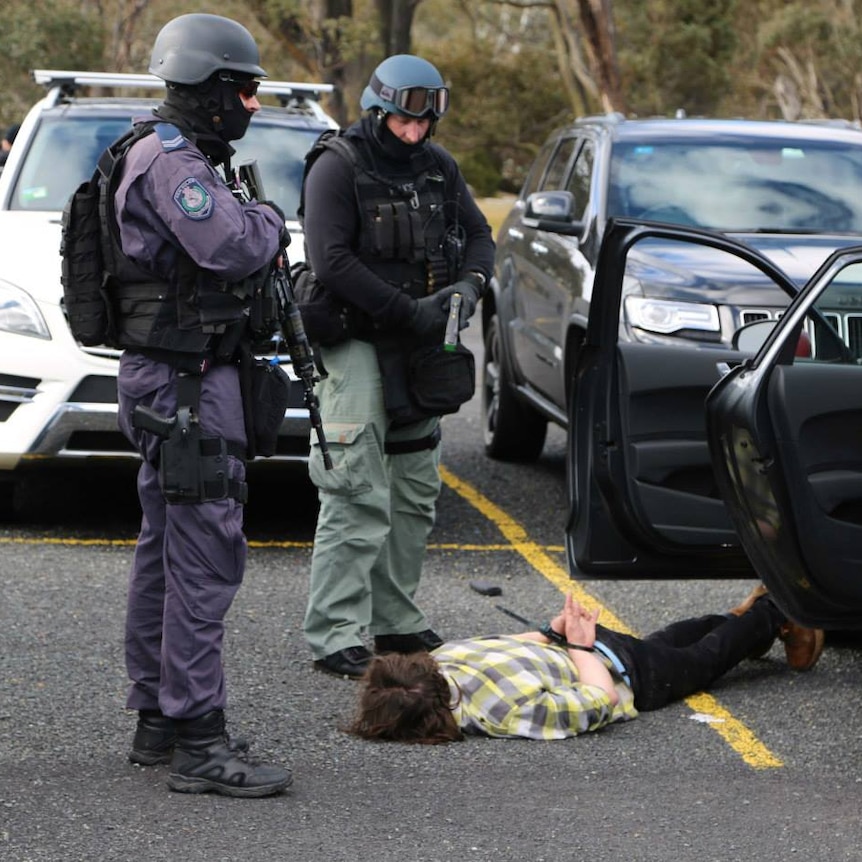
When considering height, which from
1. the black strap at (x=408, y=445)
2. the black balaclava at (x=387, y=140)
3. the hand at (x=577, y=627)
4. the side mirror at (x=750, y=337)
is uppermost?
the black balaclava at (x=387, y=140)

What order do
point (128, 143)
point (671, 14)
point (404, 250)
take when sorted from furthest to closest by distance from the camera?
point (671, 14), point (404, 250), point (128, 143)

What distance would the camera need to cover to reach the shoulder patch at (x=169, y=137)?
4203 mm

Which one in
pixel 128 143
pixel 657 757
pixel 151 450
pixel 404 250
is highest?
pixel 128 143

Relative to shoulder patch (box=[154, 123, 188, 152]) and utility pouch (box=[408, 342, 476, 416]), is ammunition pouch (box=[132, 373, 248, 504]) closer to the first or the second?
shoulder patch (box=[154, 123, 188, 152])

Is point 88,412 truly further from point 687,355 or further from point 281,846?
point 281,846

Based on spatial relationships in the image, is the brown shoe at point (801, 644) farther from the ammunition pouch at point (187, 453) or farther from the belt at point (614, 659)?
the ammunition pouch at point (187, 453)

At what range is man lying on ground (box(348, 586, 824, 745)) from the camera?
4.77 m

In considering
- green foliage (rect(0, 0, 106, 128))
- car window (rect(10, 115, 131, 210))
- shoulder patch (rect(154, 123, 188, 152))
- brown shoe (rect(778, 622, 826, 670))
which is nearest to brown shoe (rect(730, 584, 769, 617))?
brown shoe (rect(778, 622, 826, 670))

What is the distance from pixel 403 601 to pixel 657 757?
4.13 feet

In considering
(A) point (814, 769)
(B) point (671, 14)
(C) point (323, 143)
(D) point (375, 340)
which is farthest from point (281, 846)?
(B) point (671, 14)

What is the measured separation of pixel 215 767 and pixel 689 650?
1653 mm

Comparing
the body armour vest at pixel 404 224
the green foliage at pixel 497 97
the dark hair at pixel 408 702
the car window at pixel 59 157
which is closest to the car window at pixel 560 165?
the car window at pixel 59 157

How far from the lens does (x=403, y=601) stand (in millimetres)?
5723

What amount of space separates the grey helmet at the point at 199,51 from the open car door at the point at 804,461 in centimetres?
150
